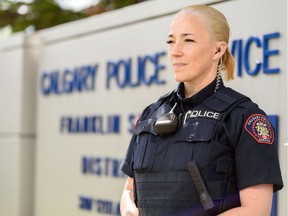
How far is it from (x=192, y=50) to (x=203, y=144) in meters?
0.36

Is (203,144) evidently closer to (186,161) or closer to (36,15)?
(186,161)

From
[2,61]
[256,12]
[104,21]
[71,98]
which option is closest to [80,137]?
[71,98]

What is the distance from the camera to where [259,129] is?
2.26 m

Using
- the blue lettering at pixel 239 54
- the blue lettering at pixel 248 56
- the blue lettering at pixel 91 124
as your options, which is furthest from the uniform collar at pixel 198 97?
the blue lettering at pixel 91 124

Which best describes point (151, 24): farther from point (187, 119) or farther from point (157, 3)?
point (187, 119)

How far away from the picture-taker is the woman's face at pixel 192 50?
8.01ft

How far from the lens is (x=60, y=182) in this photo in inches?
235

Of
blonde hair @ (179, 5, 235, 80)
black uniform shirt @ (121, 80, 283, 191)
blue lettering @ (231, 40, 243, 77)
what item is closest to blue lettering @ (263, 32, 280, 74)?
blue lettering @ (231, 40, 243, 77)

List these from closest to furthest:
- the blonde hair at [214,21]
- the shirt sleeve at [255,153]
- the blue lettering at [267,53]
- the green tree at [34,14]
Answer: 1. the shirt sleeve at [255,153]
2. the blonde hair at [214,21]
3. the blue lettering at [267,53]
4. the green tree at [34,14]

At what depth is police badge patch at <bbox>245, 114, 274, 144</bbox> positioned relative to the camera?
2.25 metres

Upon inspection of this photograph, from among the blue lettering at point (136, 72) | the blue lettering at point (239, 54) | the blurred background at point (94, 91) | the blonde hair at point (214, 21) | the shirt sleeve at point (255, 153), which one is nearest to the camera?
the shirt sleeve at point (255, 153)

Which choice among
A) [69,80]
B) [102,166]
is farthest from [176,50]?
[69,80]

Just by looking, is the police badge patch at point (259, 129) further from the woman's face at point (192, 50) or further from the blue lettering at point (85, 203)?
the blue lettering at point (85, 203)

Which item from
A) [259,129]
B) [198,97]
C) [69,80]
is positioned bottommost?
[259,129]
